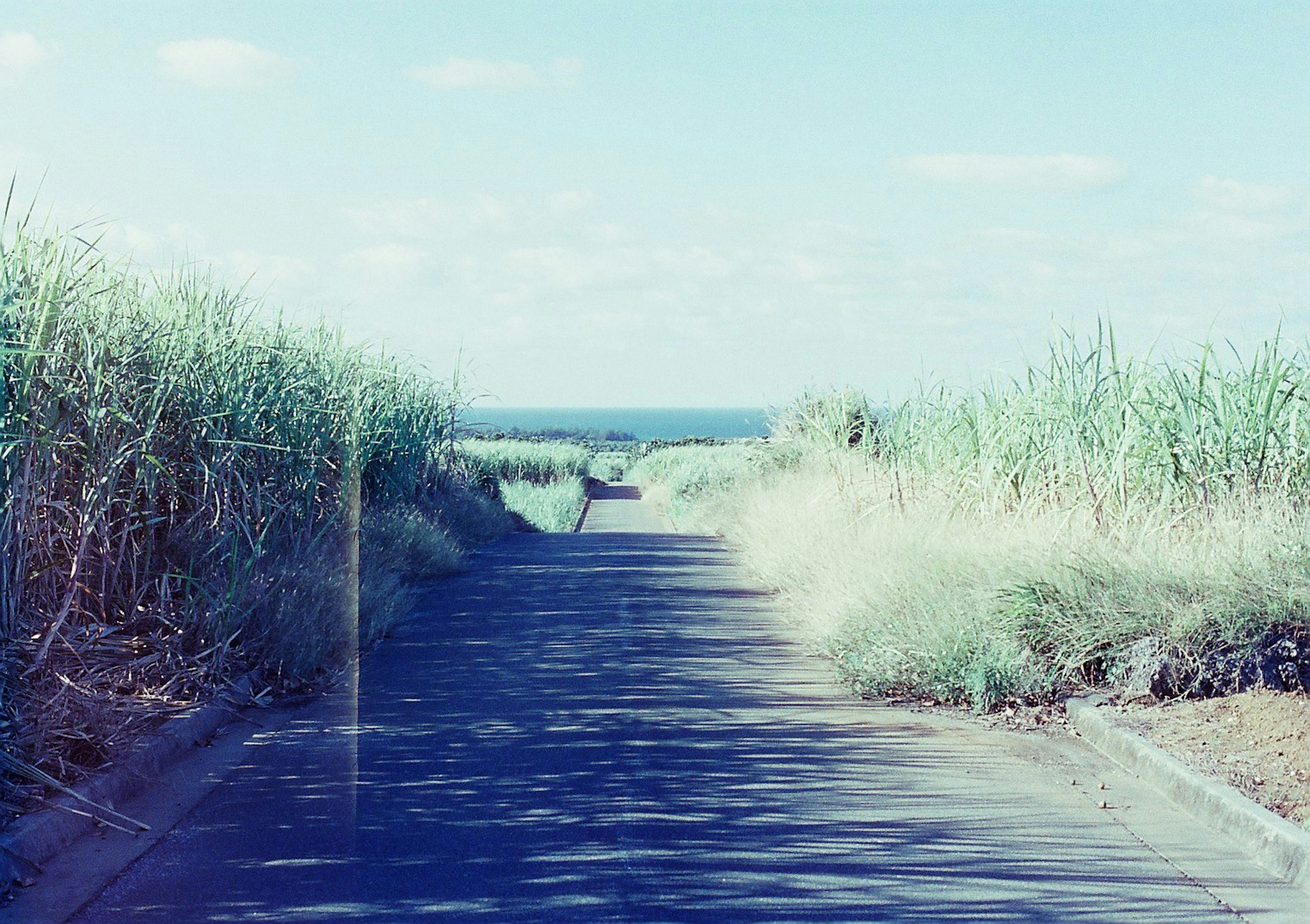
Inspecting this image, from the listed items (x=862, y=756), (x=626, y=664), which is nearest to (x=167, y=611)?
(x=626, y=664)

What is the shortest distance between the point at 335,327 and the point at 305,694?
857 cm

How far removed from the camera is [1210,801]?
Answer: 555 cm

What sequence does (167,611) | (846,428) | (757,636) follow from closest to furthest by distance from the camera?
(167,611) < (757,636) < (846,428)

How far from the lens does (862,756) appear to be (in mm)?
6480

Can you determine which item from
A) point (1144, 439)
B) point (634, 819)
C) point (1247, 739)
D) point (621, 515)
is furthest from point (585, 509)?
point (634, 819)

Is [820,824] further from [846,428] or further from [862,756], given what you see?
[846,428]

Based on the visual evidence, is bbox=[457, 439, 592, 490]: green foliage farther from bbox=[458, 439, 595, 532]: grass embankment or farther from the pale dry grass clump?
the pale dry grass clump

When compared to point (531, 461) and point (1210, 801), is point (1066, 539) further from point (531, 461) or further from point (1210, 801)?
point (531, 461)

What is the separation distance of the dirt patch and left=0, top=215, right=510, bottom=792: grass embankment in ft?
17.3

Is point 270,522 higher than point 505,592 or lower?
higher

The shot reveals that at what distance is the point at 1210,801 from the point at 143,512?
611 cm

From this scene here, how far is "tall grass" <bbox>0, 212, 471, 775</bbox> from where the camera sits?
6129mm

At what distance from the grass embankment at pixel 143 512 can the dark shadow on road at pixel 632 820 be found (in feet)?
2.65

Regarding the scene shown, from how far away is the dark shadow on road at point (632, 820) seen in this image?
173 inches
